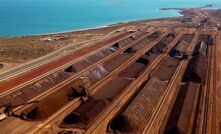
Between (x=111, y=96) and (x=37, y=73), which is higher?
(x=37, y=73)

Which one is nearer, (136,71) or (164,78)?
(164,78)

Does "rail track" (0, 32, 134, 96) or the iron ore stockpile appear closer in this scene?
Answer: the iron ore stockpile

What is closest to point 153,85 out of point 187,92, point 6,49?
point 187,92

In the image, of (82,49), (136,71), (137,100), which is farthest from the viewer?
(82,49)

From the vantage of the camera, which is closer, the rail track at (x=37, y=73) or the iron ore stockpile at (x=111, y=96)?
the iron ore stockpile at (x=111, y=96)

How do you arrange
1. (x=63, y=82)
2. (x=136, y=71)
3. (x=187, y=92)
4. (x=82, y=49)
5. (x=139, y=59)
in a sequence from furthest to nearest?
(x=82, y=49) → (x=139, y=59) → (x=136, y=71) → (x=63, y=82) → (x=187, y=92)

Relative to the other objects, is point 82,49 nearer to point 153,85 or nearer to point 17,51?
point 17,51

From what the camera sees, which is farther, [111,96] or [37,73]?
[37,73]
